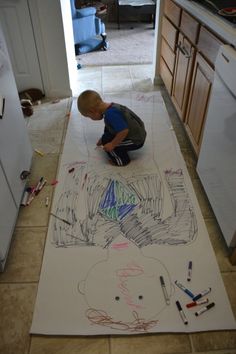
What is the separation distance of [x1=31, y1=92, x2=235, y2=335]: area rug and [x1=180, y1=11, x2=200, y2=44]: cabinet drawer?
2.29 ft

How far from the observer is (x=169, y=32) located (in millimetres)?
2219

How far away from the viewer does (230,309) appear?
1.11m

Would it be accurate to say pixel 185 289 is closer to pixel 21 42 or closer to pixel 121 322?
pixel 121 322

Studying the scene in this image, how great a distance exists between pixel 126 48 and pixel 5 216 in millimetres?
3082

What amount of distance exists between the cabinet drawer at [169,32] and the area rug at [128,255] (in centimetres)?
88

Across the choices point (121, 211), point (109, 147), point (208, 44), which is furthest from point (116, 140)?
point (208, 44)

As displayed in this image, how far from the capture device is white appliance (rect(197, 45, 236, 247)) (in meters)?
1.13

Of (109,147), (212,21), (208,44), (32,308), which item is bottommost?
(32,308)

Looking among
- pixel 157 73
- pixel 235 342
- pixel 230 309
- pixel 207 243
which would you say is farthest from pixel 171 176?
pixel 157 73

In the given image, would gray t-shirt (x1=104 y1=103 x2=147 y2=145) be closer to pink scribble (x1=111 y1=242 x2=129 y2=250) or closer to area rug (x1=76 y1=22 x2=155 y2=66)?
pink scribble (x1=111 y1=242 x2=129 y2=250)

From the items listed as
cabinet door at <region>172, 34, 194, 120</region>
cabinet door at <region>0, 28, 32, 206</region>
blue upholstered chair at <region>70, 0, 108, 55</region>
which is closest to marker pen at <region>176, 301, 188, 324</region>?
cabinet door at <region>0, 28, 32, 206</region>

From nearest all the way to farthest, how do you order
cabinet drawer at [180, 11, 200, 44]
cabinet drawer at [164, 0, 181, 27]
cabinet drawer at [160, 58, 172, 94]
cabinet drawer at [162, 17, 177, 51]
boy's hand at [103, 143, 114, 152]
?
cabinet drawer at [180, 11, 200, 44] → boy's hand at [103, 143, 114, 152] → cabinet drawer at [164, 0, 181, 27] → cabinet drawer at [162, 17, 177, 51] → cabinet drawer at [160, 58, 172, 94]

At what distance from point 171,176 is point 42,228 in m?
0.80

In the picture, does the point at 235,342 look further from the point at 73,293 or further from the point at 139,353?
the point at 73,293
